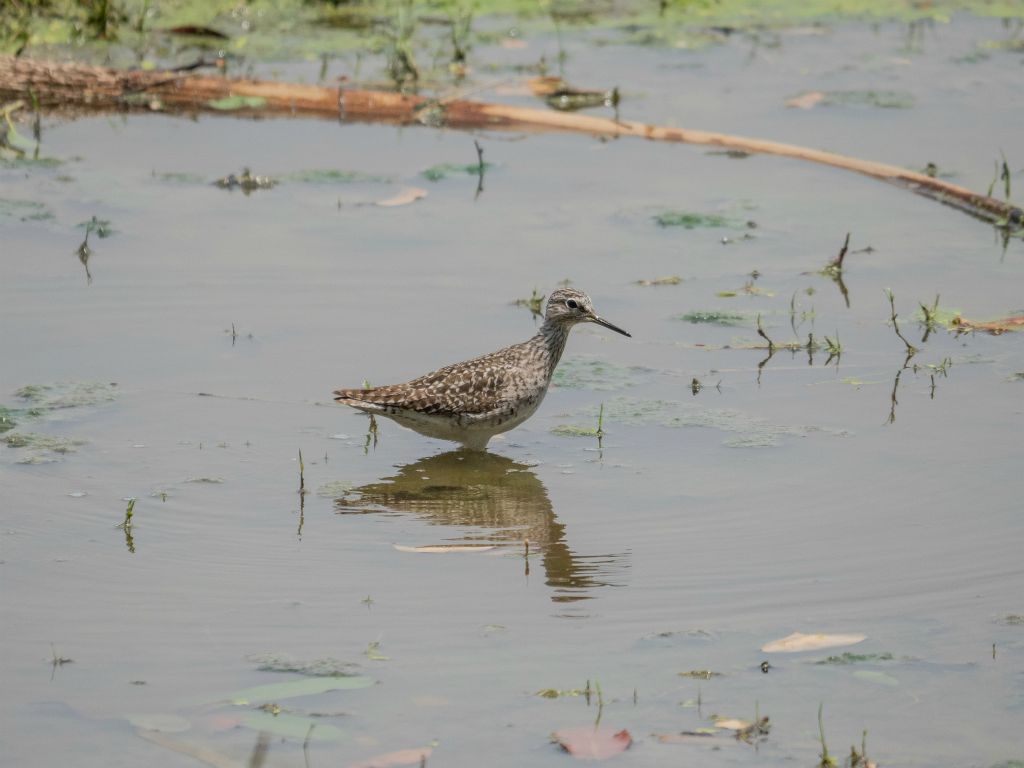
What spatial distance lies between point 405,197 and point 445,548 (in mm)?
6085

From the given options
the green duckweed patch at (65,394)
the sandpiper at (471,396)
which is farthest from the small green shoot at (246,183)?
the sandpiper at (471,396)

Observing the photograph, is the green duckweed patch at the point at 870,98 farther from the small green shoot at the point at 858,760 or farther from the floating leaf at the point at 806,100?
the small green shoot at the point at 858,760

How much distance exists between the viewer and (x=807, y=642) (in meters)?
6.75

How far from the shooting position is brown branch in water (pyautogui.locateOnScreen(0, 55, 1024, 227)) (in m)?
15.4

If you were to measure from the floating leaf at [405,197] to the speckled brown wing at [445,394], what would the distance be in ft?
13.5

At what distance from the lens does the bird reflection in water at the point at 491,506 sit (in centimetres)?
769

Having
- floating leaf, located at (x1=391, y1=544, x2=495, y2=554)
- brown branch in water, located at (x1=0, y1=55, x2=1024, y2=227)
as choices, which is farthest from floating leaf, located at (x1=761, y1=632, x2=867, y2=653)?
brown branch in water, located at (x1=0, y1=55, x2=1024, y2=227)

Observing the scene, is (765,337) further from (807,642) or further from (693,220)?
(807,642)

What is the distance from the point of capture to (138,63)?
16.8m

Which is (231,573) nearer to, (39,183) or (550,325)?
(550,325)

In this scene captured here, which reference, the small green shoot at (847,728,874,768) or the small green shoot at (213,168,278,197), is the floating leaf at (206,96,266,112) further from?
the small green shoot at (847,728,874,768)

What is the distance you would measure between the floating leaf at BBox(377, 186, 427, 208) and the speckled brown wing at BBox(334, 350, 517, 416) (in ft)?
13.5

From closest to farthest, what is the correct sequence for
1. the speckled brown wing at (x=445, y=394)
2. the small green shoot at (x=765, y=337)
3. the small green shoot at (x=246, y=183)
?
the speckled brown wing at (x=445, y=394) < the small green shoot at (x=765, y=337) < the small green shoot at (x=246, y=183)

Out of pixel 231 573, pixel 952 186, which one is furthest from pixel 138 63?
pixel 231 573
